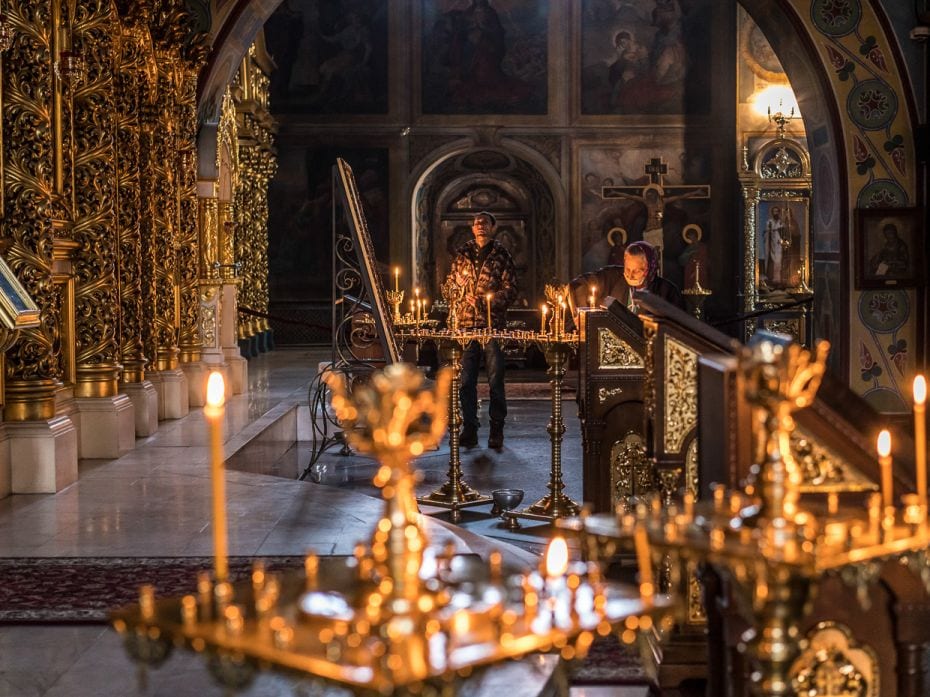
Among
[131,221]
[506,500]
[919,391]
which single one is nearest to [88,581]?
[506,500]

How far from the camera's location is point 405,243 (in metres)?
23.3

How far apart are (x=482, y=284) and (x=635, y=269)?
3.57 metres

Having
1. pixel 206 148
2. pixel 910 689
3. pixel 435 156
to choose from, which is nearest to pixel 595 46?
pixel 435 156

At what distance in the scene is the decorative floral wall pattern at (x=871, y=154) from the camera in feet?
40.9

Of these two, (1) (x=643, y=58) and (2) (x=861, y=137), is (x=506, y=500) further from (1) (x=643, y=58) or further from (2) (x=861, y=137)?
(1) (x=643, y=58)

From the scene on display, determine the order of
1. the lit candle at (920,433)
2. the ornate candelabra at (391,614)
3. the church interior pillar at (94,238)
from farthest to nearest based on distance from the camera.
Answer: the church interior pillar at (94,238)
the lit candle at (920,433)
the ornate candelabra at (391,614)

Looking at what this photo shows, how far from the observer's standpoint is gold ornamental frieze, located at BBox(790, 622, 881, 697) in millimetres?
3691

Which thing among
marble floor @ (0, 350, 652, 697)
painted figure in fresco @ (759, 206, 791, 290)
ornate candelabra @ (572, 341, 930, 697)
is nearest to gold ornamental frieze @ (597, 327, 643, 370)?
marble floor @ (0, 350, 652, 697)

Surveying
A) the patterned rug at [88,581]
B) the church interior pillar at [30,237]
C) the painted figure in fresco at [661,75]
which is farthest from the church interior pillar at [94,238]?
the painted figure in fresco at [661,75]

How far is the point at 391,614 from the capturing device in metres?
1.90

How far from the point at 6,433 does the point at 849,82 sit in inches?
317

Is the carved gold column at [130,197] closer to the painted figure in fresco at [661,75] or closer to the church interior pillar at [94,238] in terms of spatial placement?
the church interior pillar at [94,238]

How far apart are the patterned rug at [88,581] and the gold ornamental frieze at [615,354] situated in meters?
2.13

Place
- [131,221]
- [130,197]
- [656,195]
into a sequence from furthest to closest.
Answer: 1. [656,195]
2. [130,197]
3. [131,221]
